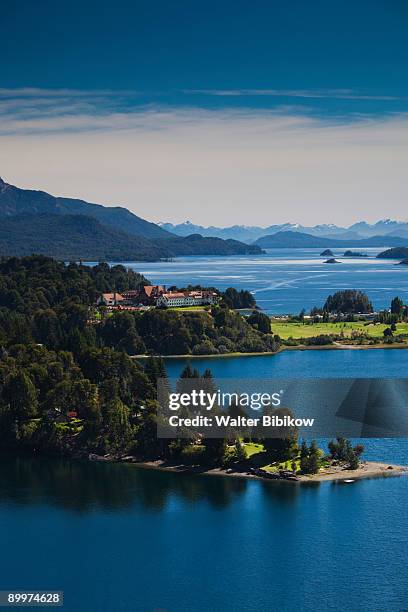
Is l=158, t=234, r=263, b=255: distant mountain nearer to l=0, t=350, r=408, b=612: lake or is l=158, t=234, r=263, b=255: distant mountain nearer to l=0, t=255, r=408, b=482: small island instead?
l=0, t=255, r=408, b=482: small island

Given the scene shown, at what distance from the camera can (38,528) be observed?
773 inches

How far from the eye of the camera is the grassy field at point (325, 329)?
1852 inches

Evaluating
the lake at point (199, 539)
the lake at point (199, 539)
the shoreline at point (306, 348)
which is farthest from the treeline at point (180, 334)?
Answer: the lake at point (199, 539)

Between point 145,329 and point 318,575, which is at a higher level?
point 145,329

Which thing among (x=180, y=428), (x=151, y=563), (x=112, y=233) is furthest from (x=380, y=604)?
(x=112, y=233)

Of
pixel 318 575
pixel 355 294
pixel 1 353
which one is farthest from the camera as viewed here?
pixel 355 294

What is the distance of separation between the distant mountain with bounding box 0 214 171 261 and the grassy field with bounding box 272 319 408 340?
80140 millimetres

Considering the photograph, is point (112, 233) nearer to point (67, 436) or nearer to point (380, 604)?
point (67, 436)

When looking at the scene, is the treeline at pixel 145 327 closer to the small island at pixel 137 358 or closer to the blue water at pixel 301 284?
the small island at pixel 137 358

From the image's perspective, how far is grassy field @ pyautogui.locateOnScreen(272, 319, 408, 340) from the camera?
47.0 m

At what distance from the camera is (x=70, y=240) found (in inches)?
5906

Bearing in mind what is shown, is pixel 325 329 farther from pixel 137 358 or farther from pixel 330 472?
pixel 330 472

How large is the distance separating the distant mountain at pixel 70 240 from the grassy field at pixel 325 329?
3155 inches

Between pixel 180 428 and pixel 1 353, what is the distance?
30.3 ft
